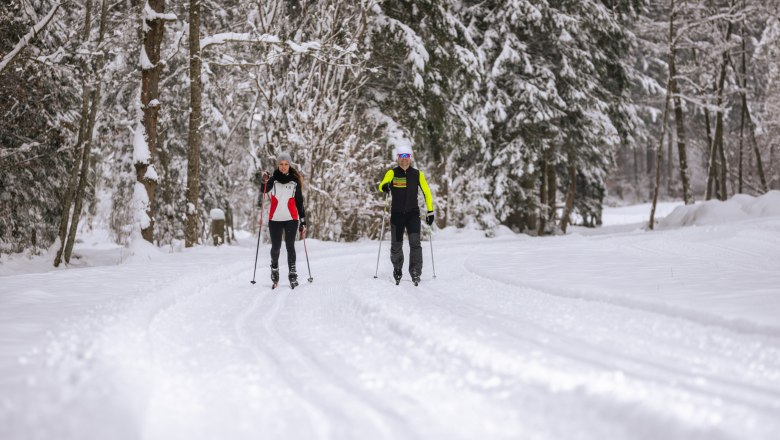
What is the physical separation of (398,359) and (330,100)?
13231 mm

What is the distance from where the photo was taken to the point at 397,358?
3840mm

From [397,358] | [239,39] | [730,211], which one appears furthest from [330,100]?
[730,211]

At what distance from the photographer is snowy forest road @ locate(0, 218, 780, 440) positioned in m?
2.71

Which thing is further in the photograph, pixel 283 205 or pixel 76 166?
pixel 76 166

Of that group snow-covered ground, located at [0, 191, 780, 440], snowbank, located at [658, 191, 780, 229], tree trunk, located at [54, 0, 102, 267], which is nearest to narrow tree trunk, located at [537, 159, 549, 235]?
snowbank, located at [658, 191, 780, 229]

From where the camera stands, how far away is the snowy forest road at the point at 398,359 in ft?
8.90

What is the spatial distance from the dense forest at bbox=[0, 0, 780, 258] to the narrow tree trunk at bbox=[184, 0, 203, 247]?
38mm

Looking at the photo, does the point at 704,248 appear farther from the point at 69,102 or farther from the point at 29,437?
the point at 69,102

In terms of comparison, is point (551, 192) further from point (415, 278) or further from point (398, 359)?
point (398, 359)

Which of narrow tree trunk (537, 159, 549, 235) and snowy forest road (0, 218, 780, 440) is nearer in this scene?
snowy forest road (0, 218, 780, 440)

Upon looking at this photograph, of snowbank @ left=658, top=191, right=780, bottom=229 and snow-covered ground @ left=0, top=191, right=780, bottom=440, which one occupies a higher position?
snowbank @ left=658, top=191, right=780, bottom=229

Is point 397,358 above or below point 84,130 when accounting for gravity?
below

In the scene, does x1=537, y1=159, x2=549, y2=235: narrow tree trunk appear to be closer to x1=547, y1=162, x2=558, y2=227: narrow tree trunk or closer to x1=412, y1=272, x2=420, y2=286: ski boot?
x1=547, y1=162, x2=558, y2=227: narrow tree trunk

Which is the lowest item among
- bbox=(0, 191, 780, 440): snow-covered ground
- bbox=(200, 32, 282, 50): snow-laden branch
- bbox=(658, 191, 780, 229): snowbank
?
bbox=(0, 191, 780, 440): snow-covered ground
